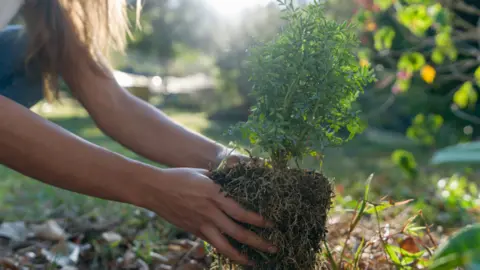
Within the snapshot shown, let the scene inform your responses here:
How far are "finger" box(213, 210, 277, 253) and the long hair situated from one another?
3.04ft

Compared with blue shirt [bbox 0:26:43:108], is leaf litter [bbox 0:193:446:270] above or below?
below

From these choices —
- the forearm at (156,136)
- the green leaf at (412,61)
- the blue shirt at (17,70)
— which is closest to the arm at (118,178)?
the forearm at (156,136)

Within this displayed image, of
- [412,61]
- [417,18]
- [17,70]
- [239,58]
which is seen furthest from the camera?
[239,58]

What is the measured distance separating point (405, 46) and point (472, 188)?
316 centimetres

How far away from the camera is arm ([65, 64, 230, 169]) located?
1680 mm

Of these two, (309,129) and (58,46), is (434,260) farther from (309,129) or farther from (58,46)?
(58,46)

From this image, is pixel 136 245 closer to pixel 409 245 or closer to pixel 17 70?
pixel 17 70

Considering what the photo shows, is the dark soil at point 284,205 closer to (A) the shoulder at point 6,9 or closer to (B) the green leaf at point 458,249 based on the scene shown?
(B) the green leaf at point 458,249

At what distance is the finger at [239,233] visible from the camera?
47.2 inches

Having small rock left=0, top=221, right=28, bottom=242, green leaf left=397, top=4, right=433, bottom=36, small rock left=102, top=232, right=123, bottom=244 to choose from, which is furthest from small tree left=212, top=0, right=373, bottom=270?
green leaf left=397, top=4, right=433, bottom=36

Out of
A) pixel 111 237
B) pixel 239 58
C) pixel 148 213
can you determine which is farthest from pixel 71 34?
pixel 239 58

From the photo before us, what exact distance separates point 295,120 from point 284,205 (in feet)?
0.64

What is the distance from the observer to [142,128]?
5.98 ft

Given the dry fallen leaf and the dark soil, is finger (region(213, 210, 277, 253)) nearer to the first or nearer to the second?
the dark soil
